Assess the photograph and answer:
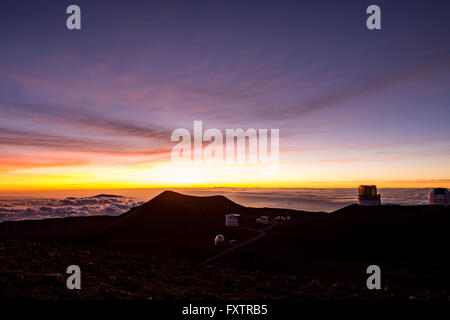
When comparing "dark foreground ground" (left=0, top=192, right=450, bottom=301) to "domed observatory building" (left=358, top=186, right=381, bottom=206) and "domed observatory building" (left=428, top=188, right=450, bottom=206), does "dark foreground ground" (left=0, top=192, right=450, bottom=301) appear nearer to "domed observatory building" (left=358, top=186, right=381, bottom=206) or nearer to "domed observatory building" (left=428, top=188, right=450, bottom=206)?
"domed observatory building" (left=428, top=188, right=450, bottom=206)

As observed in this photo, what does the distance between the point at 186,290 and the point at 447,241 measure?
1375 inches

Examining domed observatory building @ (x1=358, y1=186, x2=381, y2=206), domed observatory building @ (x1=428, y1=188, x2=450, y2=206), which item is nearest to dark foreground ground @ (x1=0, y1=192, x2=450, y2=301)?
domed observatory building @ (x1=428, y1=188, x2=450, y2=206)

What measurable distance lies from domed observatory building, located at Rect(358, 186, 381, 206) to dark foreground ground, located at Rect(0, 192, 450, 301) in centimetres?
218

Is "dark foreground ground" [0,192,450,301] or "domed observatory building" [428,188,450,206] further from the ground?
"domed observatory building" [428,188,450,206]

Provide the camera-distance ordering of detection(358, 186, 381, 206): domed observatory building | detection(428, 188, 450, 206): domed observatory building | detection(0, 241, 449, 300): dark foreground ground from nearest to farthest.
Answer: detection(0, 241, 449, 300): dark foreground ground → detection(428, 188, 450, 206): domed observatory building → detection(358, 186, 381, 206): domed observatory building

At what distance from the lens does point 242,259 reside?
35.2m

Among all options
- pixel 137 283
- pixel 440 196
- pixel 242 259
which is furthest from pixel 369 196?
pixel 137 283

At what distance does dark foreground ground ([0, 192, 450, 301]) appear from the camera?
14.7m

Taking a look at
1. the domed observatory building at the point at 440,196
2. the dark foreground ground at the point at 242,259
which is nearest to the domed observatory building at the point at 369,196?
the dark foreground ground at the point at 242,259

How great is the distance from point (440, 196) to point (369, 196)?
974cm

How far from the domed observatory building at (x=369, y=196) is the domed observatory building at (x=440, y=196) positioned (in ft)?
24.5

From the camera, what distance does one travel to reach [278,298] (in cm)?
1410

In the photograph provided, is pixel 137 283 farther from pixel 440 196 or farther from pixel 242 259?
pixel 440 196

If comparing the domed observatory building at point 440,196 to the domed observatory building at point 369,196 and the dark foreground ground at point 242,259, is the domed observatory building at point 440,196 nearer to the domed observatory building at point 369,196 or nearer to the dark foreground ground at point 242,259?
the dark foreground ground at point 242,259
